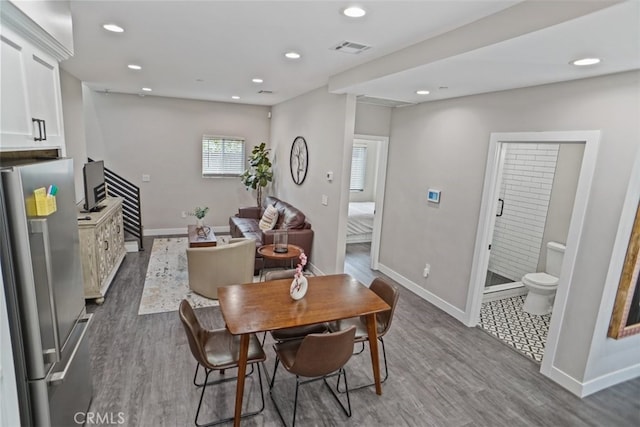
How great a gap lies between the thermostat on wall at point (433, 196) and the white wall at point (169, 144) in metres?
4.39

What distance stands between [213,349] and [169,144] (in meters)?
5.60

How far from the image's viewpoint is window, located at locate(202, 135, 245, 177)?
285 inches

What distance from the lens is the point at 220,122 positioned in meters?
7.21

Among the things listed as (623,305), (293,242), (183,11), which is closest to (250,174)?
(293,242)

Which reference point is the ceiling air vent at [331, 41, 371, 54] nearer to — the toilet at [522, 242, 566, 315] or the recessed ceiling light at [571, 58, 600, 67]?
the recessed ceiling light at [571, 58, 600, 67]

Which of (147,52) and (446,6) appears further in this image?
(147,52)

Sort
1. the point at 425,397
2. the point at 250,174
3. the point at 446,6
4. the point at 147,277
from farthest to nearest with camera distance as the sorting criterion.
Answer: the point at 250,174 < the point at 147,277 < the point at 425,397 < the point at 446,6

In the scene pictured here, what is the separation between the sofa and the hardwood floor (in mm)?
1626

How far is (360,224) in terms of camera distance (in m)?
7.78

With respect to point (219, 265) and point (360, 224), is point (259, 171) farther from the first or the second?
point (219, 265)

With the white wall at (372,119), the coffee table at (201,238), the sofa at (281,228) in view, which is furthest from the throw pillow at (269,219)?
the white wall at (372,119)

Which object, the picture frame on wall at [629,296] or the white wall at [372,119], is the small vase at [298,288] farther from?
the white wall at [372,119]

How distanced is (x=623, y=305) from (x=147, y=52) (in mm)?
5007

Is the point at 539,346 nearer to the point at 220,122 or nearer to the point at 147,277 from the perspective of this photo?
the point at 147,277
